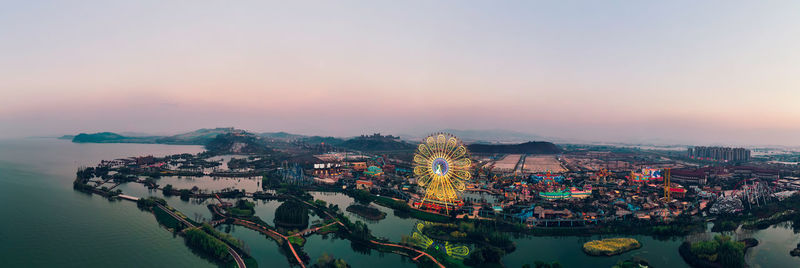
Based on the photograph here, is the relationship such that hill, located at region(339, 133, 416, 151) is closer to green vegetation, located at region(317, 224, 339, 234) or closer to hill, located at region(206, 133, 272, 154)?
hill, located at region(206, 133, 272, 154)

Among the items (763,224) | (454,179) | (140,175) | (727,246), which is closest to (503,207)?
(454,179)

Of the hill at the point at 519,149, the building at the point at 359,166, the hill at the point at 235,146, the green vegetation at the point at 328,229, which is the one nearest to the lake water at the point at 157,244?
the green vegetation at the point at 328,229

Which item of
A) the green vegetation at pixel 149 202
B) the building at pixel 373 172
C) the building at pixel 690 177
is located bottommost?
the green vegetation at pixel 149 202

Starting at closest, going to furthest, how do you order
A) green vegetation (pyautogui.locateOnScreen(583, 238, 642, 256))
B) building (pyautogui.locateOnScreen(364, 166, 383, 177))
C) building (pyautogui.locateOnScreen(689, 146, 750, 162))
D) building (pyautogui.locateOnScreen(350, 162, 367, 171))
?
green vegetation (pyautogui.locateOnScreen(583, 238, 642, 256)), building (pyautogui.locateOnScreen(364, 166, 383, 177)), building (pyautogui.locateOnScreen(350, 162, 367, 171)), building (pyautogui.locateOnScreen(689, 146, 750, 162))

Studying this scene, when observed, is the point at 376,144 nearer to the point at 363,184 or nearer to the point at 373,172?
A: the point at 373,172

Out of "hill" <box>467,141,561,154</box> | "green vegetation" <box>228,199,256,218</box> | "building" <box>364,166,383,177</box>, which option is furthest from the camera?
"hill" <box>467,141,561,154</box>

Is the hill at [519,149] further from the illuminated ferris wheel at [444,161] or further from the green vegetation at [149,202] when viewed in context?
the green vegetation at [149,202]

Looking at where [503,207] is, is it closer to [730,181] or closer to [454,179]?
[454,179]

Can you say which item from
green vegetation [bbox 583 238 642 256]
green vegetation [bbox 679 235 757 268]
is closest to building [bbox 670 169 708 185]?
green vegetation [bbox 679 235 757 268]
